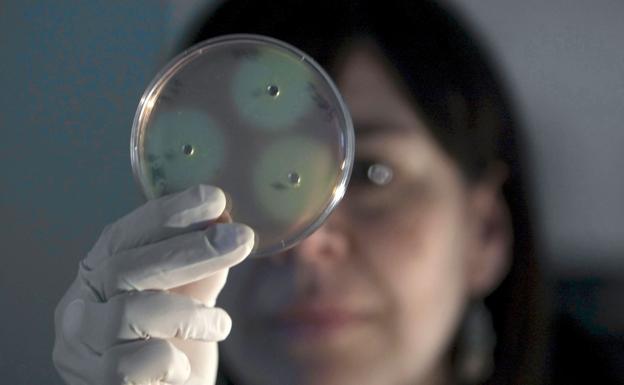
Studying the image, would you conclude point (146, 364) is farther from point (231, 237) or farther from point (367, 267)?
point (367, 267)

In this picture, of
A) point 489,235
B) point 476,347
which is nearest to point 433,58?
point 489,235

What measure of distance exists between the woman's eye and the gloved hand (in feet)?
1.04

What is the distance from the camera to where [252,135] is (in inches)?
33.3

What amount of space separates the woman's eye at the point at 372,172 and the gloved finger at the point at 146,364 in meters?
0.41

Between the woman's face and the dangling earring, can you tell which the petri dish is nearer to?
the woman's face

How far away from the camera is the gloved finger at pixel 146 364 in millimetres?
802

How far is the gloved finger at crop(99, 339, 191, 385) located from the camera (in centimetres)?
80

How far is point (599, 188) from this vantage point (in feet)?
5.44

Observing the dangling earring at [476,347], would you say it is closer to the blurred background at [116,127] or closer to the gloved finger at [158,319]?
the blurred background at [116,127]

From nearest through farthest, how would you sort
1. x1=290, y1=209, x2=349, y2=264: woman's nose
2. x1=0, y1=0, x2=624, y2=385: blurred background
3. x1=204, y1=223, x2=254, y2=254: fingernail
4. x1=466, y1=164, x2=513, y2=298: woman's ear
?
x1=204, y1=223, x2=254, y2=254: fingernail, x1=290, y1=209, x2=349, y2=264: woman's nose, x1=466, y1=164, x2=513, y2=298: woman's ear, x1=0, y1=0, x2=624, y2=385: blurred background

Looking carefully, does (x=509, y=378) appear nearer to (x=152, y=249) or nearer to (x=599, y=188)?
(x=599, y=188)

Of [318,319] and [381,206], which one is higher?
[381,206]

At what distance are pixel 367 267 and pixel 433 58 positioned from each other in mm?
338

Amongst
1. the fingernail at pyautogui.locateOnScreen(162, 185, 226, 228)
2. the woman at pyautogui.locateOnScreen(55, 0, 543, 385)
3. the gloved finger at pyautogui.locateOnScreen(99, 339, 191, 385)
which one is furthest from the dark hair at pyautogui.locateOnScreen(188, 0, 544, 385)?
the gloved finger at pyautogui.locateOnScreen(99, 339, 191, 385)
